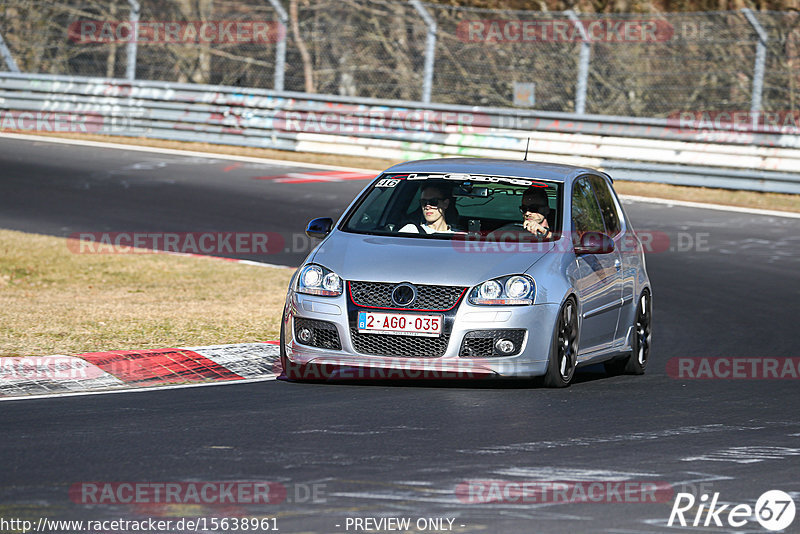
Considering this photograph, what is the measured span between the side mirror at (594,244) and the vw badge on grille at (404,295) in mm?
1355

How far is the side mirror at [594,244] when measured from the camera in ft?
30.4

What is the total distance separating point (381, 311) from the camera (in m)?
8.54

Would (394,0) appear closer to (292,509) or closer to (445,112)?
(445,112)

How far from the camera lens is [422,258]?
8773 mm

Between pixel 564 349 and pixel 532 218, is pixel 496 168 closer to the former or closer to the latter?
pixel 532 218

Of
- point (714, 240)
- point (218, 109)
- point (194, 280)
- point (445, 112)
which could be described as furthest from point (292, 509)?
point (218, 109)

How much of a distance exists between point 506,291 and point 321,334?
46.3 inches

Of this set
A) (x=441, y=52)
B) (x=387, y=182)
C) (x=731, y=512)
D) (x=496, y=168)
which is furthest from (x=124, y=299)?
(x=441, y=52)

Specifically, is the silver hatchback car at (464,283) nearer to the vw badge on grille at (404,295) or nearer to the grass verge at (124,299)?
the vw badge on grille at (404,295)

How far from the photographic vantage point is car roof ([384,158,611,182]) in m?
9.86

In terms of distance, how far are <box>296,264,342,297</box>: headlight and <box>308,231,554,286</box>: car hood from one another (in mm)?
42

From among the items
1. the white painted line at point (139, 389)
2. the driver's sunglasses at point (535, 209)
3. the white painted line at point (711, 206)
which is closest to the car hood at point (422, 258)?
the driver's sunglasses at point (535, 209)

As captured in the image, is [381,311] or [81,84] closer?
[381,311]

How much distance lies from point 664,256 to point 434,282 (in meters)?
8.60
